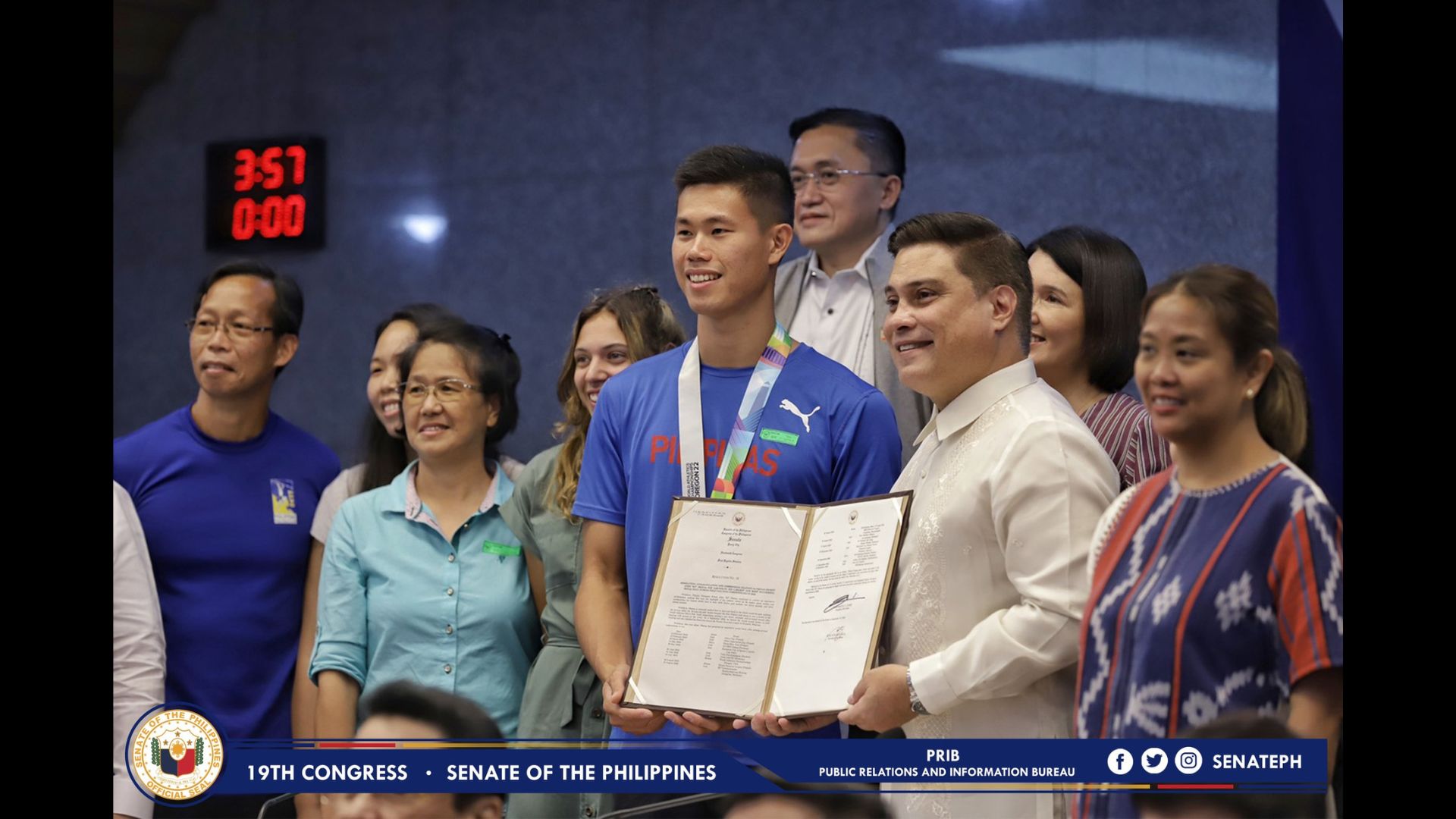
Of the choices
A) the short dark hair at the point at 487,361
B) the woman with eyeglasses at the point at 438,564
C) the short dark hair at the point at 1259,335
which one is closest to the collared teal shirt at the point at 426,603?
the woman with eyeglasses at the point at 438,564

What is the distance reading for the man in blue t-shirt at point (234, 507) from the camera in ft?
13.6

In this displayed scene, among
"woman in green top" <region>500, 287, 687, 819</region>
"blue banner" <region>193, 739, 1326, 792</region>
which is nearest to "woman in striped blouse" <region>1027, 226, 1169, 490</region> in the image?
"blue banner" <region>193, 739, 1326, 792</region>

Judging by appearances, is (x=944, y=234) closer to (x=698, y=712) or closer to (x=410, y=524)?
(x=698, y=712)

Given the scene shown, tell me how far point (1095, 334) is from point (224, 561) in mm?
2397

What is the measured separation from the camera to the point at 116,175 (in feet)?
14.3

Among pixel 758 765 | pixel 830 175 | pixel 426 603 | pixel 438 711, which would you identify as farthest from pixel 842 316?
pixel 438 711

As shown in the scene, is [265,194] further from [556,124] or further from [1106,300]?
[1106,300]

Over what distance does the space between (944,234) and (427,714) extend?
181cm

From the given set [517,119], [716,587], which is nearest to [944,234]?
[716,587]

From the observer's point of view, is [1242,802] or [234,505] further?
[234,505]

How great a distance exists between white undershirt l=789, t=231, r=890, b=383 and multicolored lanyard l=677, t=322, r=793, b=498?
0.99ft

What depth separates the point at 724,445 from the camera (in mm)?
3605
